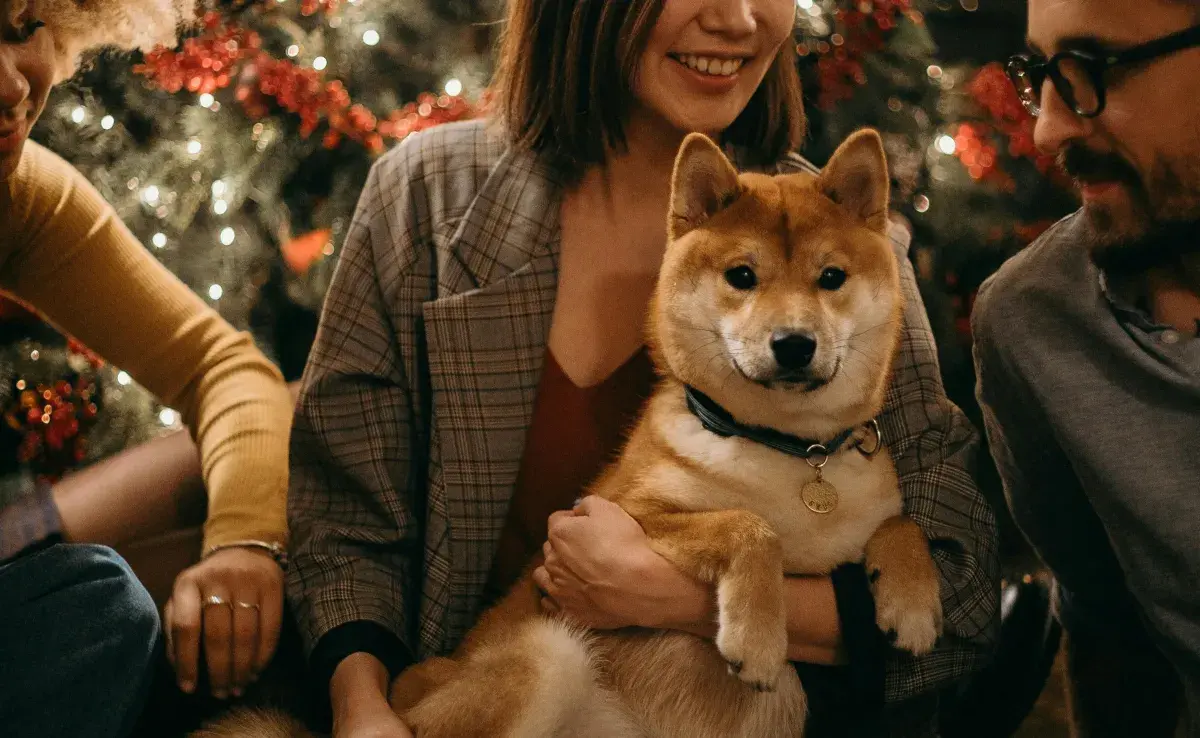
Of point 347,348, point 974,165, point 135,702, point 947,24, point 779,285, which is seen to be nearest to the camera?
point 135,702

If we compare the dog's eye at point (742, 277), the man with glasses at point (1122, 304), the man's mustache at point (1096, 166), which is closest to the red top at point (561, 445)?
the dog's eye at point (742, 277)

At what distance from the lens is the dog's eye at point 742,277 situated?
1363 mm

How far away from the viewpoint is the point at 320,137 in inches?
101

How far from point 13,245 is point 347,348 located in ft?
1.95

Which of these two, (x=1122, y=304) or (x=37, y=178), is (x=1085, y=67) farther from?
(x=37, y=178)

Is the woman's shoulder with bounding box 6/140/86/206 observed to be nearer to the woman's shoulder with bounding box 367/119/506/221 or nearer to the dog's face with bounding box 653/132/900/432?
the woman's shoulder with bounding box 367/119/506/221

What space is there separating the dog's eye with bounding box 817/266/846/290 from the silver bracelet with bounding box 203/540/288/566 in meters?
0.94

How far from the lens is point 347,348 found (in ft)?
5.09

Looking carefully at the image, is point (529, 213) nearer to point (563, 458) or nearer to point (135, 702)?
point (563, 458)

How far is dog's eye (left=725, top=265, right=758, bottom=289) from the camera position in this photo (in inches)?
53.7

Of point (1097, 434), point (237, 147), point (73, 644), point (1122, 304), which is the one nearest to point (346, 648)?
point (73, 644)

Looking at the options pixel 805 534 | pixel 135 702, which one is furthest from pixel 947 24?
pixel 135 702

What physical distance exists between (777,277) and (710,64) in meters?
0.40

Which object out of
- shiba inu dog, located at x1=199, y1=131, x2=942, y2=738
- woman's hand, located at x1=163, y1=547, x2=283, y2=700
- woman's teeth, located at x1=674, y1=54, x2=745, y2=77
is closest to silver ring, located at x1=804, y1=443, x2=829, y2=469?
shiba inu dog, located at x1=199, y1=131, x2=942, y2=738
